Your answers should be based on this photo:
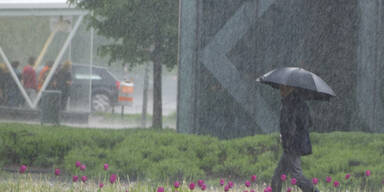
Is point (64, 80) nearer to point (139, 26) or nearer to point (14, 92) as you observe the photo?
point (14, 92)

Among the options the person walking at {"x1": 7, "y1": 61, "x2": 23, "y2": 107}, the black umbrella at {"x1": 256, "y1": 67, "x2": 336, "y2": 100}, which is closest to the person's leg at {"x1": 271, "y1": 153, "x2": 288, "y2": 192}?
the black umbrella at {"x1": 256, "y1": 67, "x2": 336, "y2": 100}

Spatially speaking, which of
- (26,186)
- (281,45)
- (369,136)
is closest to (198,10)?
(281,45)

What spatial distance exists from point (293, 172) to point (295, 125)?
1.64 ft

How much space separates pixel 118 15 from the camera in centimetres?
1359

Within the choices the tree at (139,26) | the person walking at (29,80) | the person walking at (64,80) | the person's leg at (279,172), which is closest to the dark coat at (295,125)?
the person's leg at (279,172)

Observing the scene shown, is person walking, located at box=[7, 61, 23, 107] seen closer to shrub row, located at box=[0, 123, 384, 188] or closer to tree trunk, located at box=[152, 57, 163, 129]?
tree trunk, located at box=[152, 57, 163, 129]

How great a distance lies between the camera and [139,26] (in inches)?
542

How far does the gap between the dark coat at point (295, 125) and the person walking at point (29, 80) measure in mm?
12095

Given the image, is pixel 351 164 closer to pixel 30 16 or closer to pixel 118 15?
pixel 118 15

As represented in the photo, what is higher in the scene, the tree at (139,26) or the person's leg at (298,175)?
the tree at (139,26)

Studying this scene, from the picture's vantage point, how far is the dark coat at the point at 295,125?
5.52 meters

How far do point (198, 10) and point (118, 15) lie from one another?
2.97 metres

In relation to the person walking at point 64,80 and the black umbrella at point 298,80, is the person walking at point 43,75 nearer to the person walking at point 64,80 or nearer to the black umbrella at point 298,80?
the person walking at point 64,80

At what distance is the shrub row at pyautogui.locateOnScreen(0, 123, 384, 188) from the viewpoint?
25.6ft
